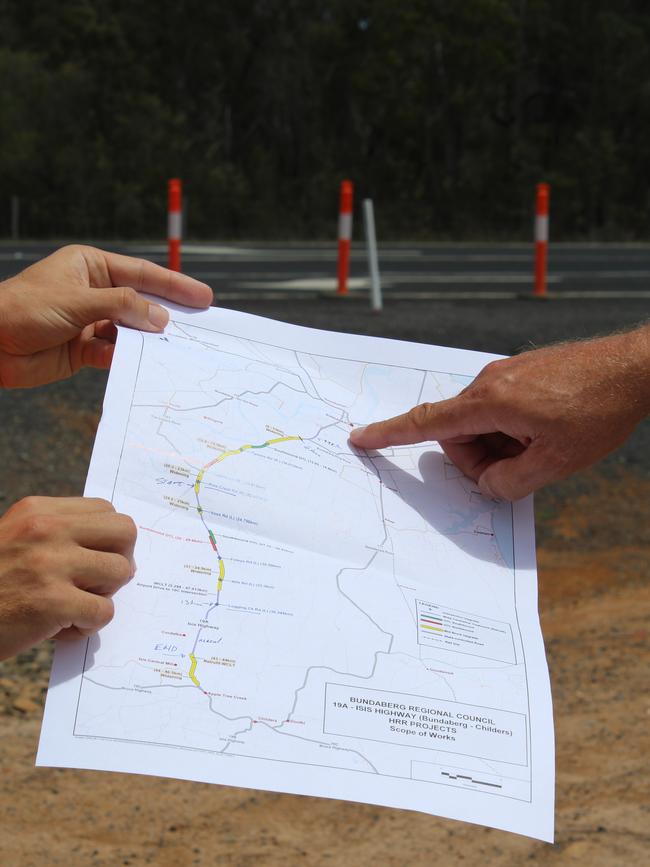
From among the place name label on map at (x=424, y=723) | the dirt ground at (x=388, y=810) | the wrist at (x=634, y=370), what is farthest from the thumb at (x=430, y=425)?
the dirt ground at (x=388, y=810)

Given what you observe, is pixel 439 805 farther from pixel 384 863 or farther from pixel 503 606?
pixel 384 863

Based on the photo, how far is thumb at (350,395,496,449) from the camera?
1690 mm

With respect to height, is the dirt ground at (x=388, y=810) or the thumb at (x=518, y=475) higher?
the thumb at (x=518, y=475)

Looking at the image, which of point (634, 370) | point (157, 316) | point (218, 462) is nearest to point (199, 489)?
point (218, 462)

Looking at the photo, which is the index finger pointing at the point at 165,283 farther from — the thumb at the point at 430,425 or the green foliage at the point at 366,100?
the green foliage at the point at 366,100

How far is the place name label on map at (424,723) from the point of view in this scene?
1.36 meters

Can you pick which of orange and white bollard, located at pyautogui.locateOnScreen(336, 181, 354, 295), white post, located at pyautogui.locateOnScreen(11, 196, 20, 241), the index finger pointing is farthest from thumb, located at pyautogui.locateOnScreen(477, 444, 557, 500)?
white post, located at pyautogui.locateOnScreen(11, 196, 20, 241)

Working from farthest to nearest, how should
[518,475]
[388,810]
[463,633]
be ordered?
1. [388,810]
2. [518,475]
3. [463,633]

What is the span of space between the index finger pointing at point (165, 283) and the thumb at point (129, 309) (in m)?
0.05

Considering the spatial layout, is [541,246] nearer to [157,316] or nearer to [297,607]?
[157,316]

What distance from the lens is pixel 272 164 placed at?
99.7ft

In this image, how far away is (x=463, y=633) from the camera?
1.51 meters

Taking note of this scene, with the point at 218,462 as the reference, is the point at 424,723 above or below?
below

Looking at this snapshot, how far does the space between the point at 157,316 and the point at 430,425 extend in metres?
0.48
